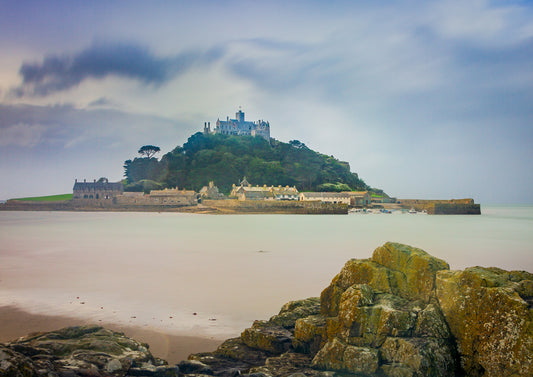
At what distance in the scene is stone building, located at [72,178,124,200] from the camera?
243 feet

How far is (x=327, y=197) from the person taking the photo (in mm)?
79875

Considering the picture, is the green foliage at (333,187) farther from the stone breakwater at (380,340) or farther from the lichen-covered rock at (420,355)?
the lichen-covered rock at (420,355)

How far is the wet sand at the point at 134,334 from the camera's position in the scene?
696cm

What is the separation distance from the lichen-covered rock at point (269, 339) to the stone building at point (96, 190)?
2809 inches

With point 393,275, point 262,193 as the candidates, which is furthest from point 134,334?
point 262,193

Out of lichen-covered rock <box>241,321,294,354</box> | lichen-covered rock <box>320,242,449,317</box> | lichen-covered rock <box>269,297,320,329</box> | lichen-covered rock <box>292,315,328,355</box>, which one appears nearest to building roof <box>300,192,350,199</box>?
lichen-covered rock <box>269,297,320,329</box>

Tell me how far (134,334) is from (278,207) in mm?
56070

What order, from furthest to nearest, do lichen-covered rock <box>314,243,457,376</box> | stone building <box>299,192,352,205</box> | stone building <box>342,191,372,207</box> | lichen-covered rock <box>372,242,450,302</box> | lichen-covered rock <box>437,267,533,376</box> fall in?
1. stone building <box>342,191,372,207</box>
2. stone building <box>299,192,352,205</box>
3. lichen-covered rock <box>372,242,450,302</box>
4. lichen-covered rock <box>314,243,457,376</box>
5. lichen-covered rock <box>437,267,533,376</box>

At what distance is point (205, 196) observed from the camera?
75.2m

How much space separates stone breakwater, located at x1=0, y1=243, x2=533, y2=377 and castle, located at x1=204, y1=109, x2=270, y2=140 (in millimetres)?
115909

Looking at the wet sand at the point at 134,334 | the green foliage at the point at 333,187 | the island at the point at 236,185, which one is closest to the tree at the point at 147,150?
the island at the point at 236,185

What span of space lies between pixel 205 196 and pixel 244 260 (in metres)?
58.7

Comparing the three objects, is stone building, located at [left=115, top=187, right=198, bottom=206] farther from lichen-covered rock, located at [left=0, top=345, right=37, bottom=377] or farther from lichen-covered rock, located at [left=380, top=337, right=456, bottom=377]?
lichen-covered rock, located at [left=0, top=345, right=37, bottom=377]

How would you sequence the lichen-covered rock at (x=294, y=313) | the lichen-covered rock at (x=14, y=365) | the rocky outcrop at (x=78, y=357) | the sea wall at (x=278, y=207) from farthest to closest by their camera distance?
the sea wall at (x=278, y=207) → the lichen-covered rock at (x=294, y=313) → the rocky outcrop at (x=78, y=357) → the lichen-covered rock at (x=14, y=365)
